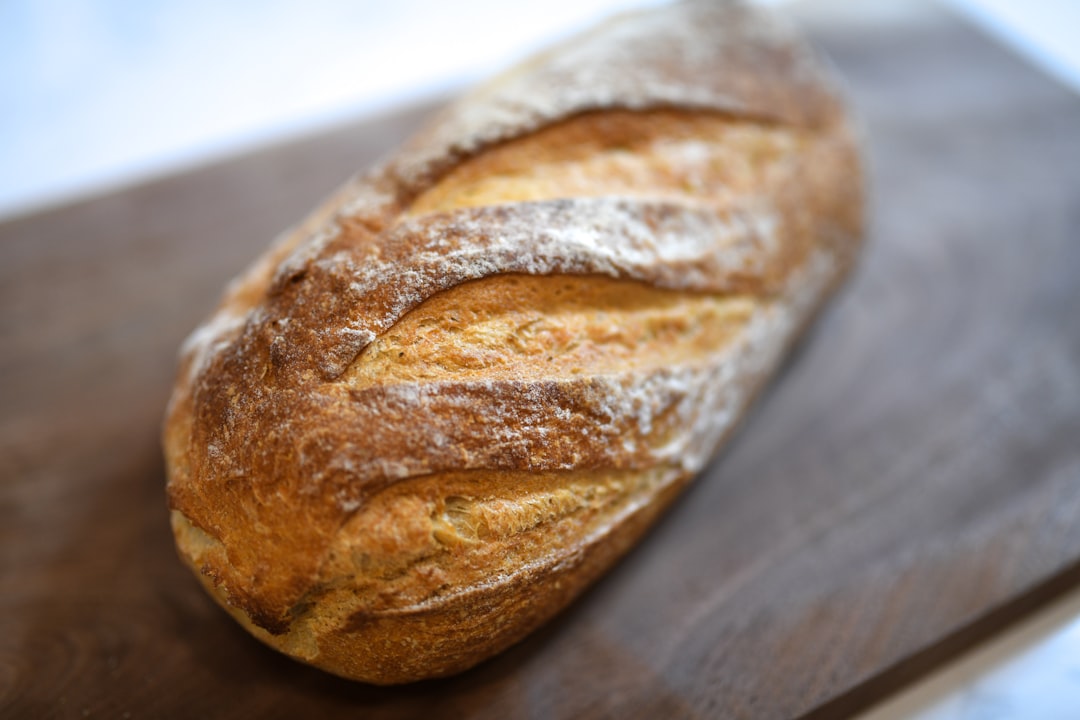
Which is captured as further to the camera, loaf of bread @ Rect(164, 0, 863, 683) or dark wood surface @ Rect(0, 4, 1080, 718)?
dark wood surface @ Rect(0, 4, 1080, 718)

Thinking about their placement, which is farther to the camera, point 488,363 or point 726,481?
point 726,481

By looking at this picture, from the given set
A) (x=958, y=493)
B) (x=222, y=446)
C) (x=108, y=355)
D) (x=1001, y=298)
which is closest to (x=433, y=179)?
(x=222, y=446)

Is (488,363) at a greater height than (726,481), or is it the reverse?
(488,363)

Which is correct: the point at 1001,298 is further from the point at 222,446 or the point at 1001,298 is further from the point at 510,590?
the point at 222,446

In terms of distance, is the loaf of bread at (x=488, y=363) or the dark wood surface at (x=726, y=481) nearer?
the loaf of bread at (x=488, y=363)
